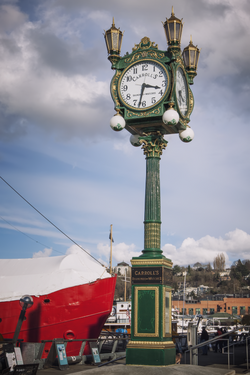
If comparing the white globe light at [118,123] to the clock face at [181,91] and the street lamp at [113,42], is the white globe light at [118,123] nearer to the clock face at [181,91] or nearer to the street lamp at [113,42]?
the clock face at [181,91]

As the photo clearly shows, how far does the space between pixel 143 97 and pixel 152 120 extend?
0.79 metres

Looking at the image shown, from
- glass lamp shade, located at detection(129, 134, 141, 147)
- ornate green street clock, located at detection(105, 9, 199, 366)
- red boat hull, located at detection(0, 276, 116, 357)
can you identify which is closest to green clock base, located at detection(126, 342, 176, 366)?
ornate green street clock, located at detection(105, 9, 199, 366)

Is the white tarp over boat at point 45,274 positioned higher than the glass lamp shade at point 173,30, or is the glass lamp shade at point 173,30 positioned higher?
the glass lamp shade at point 173,30

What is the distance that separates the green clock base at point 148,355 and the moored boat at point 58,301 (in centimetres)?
731

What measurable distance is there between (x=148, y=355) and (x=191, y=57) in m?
9.37

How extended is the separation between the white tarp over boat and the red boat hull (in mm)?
303

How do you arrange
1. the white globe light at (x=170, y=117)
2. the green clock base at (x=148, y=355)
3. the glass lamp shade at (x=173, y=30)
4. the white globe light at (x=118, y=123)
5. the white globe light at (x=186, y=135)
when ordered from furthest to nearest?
the white globe light at (x=186, y=135) < the white globe light at (x=118, y=123) < the glass lamp shade at (x=173, y=30) < the white globe light at (x=170, y=117) < the green clock base at (x=148, y=355)

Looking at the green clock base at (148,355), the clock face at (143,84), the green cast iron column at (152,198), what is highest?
the clock face at (143,84)

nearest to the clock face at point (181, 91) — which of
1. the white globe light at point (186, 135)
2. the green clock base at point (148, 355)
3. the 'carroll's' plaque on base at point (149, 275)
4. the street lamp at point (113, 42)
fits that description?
the white globe light at point (186, 135)

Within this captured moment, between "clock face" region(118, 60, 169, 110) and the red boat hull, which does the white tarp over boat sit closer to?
the red boat hull

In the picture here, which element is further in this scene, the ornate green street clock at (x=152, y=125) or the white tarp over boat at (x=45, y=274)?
the white tarp over boat at (x=45, y=274)

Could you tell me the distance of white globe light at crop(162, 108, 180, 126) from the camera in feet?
39.3

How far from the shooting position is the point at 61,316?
17.8 metres

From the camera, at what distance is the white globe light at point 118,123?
41.2ft
